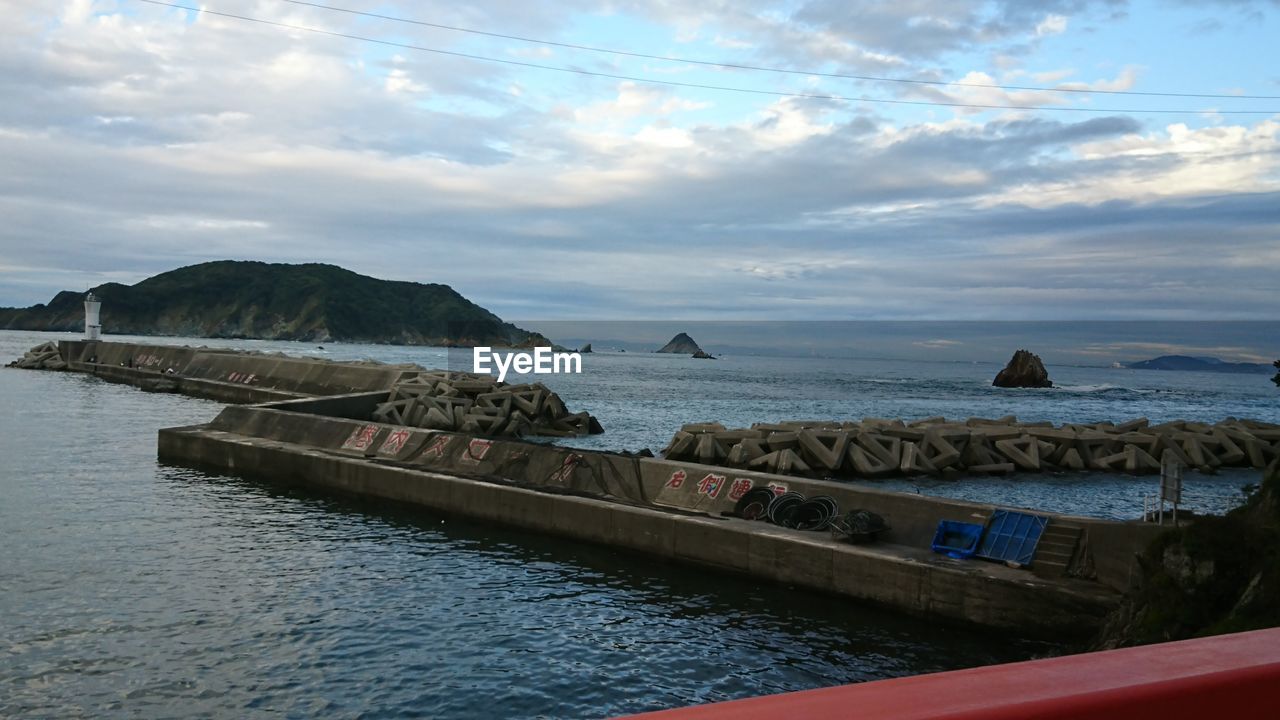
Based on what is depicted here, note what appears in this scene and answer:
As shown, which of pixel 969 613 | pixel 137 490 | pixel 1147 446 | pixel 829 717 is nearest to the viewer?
pixel 829 717

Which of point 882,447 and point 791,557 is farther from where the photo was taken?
point 882,447

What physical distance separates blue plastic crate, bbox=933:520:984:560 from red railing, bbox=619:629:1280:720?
10.1 meters

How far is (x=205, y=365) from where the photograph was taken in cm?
4953

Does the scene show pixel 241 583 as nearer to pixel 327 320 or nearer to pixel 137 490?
pixel 137 490

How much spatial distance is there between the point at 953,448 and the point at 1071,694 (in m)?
25.4

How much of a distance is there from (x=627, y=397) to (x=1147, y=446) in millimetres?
34851

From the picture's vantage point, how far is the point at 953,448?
84.0 feet

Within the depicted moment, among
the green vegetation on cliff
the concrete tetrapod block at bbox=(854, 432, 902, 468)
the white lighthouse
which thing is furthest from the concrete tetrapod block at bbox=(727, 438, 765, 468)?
the white lighthouse

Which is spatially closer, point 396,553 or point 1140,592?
point 1140,592

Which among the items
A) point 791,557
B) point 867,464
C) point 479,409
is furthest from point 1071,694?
point 479,409

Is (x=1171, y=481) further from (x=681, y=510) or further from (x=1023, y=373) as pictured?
(x=1023, y=373)

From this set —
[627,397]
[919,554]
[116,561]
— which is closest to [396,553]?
[116,561]

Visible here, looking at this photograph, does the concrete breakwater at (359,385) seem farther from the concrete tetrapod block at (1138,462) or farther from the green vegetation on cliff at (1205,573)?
the green vegetation on cliff at (1205,573)

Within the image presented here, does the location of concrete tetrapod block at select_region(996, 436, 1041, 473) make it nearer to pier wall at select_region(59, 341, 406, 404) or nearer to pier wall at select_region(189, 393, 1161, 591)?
pier wall at select_region(189, 393, 1161, 591)
